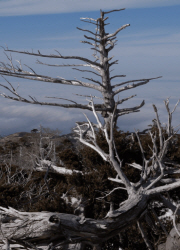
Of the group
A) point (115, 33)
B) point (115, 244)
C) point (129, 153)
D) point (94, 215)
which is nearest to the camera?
point (115, 244)

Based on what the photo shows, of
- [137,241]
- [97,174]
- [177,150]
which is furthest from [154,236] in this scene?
[177,150]

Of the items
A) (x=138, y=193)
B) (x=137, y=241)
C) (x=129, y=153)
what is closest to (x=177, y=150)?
(x=129, y=153)

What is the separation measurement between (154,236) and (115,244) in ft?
3.40

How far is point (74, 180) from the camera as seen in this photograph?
8805 millimetres

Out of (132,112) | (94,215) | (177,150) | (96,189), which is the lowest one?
(94,215)

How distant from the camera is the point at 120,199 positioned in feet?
27.8

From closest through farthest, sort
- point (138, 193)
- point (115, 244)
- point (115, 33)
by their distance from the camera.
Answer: point (138, 193) < point (115, 244) < point (115, 33)

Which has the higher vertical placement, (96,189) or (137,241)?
(96,189)

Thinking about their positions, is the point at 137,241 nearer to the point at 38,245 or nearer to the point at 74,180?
the point at 74,180

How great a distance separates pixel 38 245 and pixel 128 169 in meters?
4.17

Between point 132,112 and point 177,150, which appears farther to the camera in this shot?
point 132,112

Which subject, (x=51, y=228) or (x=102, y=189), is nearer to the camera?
(x=51, y=228)

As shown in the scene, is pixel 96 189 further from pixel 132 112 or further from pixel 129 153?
pixel 132 112

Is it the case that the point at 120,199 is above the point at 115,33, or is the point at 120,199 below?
below
